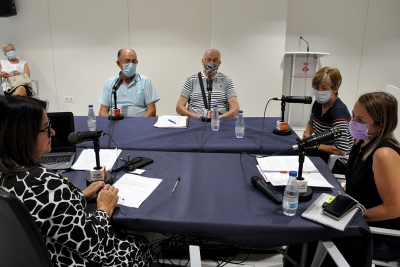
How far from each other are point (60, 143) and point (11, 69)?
328cm

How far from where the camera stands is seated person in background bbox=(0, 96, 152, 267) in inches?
37.8

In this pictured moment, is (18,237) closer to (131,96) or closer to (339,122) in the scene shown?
(339,122)

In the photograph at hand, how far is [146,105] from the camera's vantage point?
10.6ft

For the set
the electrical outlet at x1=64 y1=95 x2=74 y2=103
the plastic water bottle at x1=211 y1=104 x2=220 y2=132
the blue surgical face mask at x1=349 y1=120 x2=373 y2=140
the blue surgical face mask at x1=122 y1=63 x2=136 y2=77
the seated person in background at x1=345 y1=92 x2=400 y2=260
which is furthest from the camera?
the electrical outlet at x1=64 y1=95 x2=74 y2=103

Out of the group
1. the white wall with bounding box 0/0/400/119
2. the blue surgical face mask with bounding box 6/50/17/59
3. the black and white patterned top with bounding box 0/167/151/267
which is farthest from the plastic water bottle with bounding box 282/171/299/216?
the blue surgical face mask with bounding box 6/50/17/59

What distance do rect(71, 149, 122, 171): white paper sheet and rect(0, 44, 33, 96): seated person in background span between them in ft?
10.2

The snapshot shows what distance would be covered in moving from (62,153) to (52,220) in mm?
995

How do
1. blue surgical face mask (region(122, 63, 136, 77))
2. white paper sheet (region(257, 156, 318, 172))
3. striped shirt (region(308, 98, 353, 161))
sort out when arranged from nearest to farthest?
white paper sheet (region(257, 156, 318, 172)), striped shirt (region(308, 98, 353, 161)), blue surgical face mask (region(122, 63, 136, 77))

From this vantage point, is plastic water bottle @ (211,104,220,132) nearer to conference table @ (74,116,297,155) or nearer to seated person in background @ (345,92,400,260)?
conference table @ (74,116,297,155)

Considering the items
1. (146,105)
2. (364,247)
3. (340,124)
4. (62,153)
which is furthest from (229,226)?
(146,105)

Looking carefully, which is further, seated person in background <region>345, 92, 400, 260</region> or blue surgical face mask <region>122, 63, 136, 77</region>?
blue surgical face mask <region>122, 63, 136, 77</region>

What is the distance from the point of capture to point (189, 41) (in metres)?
4.40

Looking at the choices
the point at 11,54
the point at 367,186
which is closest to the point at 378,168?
the point at 367,186

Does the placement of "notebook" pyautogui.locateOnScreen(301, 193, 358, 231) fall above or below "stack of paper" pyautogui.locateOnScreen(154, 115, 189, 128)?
below
